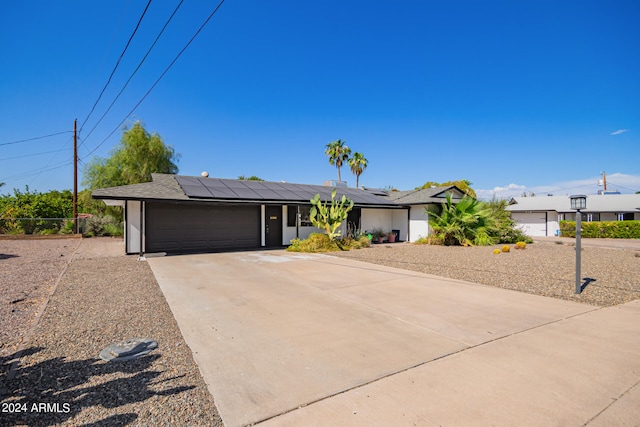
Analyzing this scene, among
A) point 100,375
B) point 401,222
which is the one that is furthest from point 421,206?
point 100,375

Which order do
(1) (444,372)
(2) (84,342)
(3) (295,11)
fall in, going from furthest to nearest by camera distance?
(3) (295,11) → (2) (84,342) → (1) (444,372)

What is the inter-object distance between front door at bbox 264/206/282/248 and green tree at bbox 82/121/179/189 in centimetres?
1093

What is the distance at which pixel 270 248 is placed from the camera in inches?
604

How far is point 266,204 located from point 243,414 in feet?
41.4

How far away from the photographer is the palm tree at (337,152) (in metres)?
36.8

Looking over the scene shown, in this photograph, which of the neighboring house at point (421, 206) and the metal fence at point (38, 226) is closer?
the neighboring house at point (421, 206)

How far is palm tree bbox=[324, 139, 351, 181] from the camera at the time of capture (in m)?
36.8

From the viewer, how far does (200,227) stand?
1423cm

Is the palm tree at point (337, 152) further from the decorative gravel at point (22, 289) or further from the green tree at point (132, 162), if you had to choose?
the decorative gravel at point (22, 289)

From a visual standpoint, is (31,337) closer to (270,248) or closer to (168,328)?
(168,328)

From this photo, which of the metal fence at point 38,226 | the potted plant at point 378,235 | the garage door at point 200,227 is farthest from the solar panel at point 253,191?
the metal fence at point 38,226

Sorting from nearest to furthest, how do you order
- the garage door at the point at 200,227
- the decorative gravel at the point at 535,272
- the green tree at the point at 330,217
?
the decorative gravel at the point at 535,272 → the garage door at the point at 200,227 → the green tree at the point at 330,217

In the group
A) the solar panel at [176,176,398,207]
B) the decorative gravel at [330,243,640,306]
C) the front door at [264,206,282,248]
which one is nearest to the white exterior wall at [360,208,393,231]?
the solar panel at [176,176,398,207]

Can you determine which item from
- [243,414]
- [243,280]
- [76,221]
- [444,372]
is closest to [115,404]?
[243,414]
